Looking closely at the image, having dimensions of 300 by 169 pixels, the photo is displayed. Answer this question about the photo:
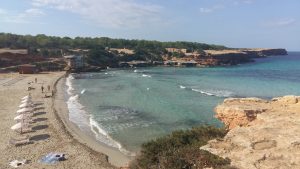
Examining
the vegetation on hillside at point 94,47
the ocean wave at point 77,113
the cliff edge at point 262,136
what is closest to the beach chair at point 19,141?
the ocean wave at point 77,113

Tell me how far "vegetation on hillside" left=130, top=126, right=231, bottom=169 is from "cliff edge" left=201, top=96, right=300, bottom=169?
0.40 m

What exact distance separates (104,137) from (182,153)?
16.8 metres

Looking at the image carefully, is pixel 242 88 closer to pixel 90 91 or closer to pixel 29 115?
pixel 90 91

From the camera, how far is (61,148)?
81.4 ft

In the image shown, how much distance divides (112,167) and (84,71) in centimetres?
7233

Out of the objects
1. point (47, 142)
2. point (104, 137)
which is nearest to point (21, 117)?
point (47, 142)

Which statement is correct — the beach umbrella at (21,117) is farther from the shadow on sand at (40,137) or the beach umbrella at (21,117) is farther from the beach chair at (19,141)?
the beach chair at (19,141)

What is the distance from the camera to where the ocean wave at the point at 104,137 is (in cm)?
2483

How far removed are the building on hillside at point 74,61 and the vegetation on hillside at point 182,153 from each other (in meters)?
76.5

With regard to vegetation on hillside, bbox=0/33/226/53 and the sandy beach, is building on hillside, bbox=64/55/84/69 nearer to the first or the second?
vegetation on hillside, bbox=0/33/226/53

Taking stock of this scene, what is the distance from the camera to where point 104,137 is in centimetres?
2792

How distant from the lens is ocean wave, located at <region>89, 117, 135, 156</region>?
81.5ft

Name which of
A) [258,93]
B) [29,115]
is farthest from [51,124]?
[258,93]

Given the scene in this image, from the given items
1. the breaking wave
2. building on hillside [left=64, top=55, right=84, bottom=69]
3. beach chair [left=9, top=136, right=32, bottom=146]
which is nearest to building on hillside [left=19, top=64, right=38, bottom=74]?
building on hillside [left=64, top=55, right=84, bottom=69]
